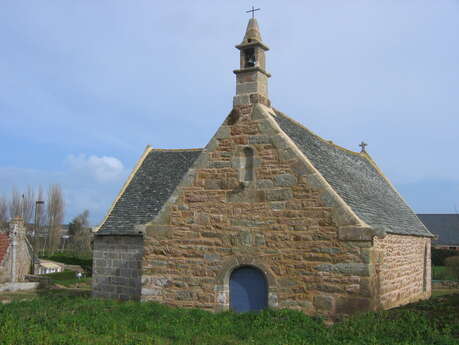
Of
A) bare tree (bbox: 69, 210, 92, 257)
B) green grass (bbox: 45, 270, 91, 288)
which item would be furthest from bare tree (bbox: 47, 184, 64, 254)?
green grass (bbox: 45, 270, 91, 288)

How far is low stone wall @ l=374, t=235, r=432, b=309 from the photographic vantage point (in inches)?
500

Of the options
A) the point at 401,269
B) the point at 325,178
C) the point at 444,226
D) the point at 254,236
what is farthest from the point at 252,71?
the point at 444,226

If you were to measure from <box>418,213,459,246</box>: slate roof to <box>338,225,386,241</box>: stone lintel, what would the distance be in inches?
1871

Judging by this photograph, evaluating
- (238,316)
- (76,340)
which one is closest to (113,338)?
(76,340)

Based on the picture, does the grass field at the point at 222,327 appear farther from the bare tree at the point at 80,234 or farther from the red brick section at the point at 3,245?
the bare tree at the point at 80,234

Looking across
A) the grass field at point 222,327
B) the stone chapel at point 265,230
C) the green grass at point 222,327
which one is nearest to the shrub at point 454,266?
the stone chapel at point 265,230

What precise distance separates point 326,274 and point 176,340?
13.1 ft

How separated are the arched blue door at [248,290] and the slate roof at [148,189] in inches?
285

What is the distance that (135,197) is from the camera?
21.2 m

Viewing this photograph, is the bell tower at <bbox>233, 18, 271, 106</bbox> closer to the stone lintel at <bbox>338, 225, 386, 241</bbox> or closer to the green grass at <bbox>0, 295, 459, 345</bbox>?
the stone lintel at <bbox>338, 225, 386, 241</bbox>

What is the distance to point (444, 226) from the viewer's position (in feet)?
190

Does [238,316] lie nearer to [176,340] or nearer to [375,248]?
[176,340]

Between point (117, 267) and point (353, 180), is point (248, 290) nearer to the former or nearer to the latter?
point (353, 180)

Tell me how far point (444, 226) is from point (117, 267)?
48288mm
